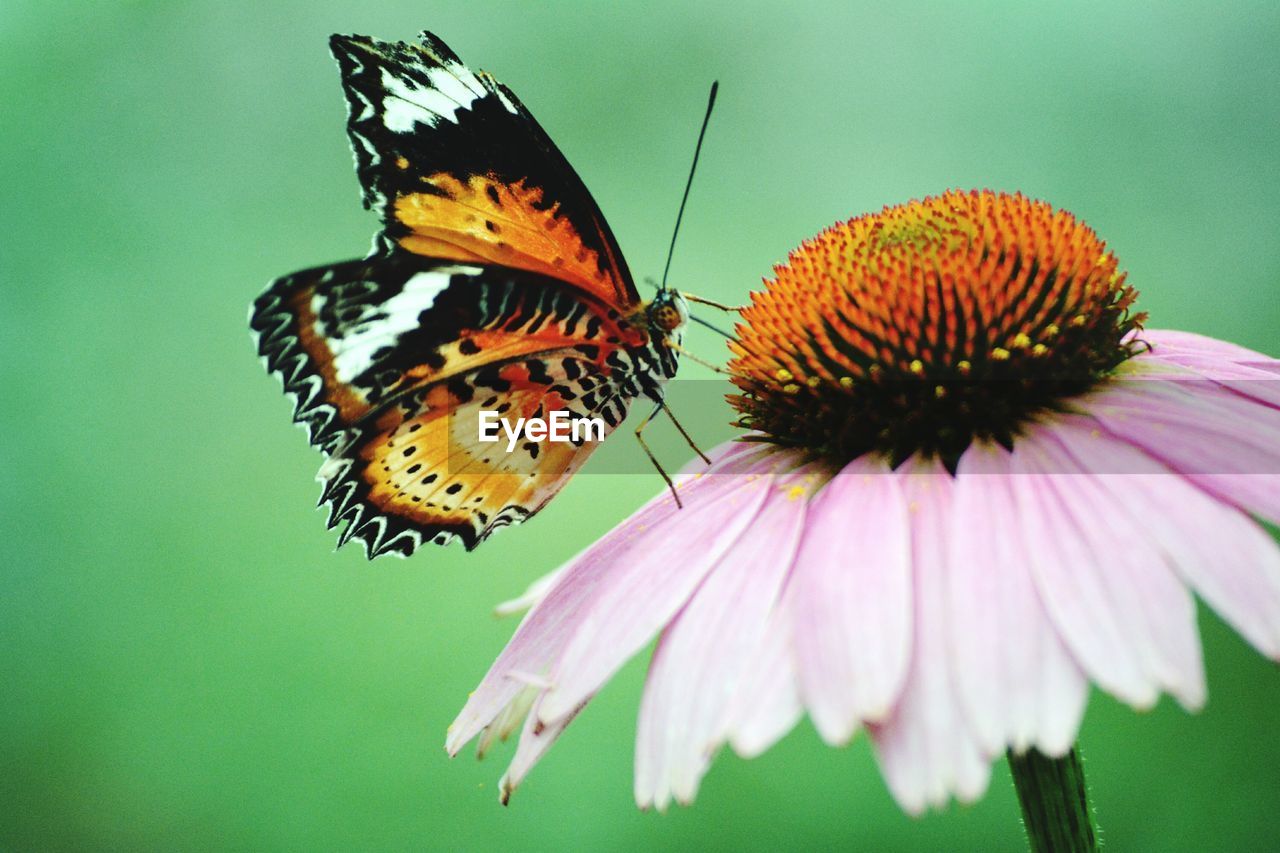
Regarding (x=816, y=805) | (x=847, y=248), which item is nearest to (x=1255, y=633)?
(x=847, y=248)

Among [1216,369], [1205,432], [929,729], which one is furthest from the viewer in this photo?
[1216,369]

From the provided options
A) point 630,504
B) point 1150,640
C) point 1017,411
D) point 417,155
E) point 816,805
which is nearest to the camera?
point 1150,640

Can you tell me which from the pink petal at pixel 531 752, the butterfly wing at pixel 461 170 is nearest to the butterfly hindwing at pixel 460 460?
the butterfly wing at pixel 461 170

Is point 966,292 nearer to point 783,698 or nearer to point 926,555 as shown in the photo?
point 926,555

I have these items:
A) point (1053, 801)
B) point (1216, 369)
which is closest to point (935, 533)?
point (1053, 801)

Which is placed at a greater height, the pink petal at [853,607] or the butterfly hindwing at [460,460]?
the butterfly hindwing at [460,460]

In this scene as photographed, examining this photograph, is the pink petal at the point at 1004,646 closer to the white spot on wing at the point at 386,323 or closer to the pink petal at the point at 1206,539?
the pink petal at the point at 1206,539

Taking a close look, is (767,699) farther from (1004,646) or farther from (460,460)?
(460,460)
